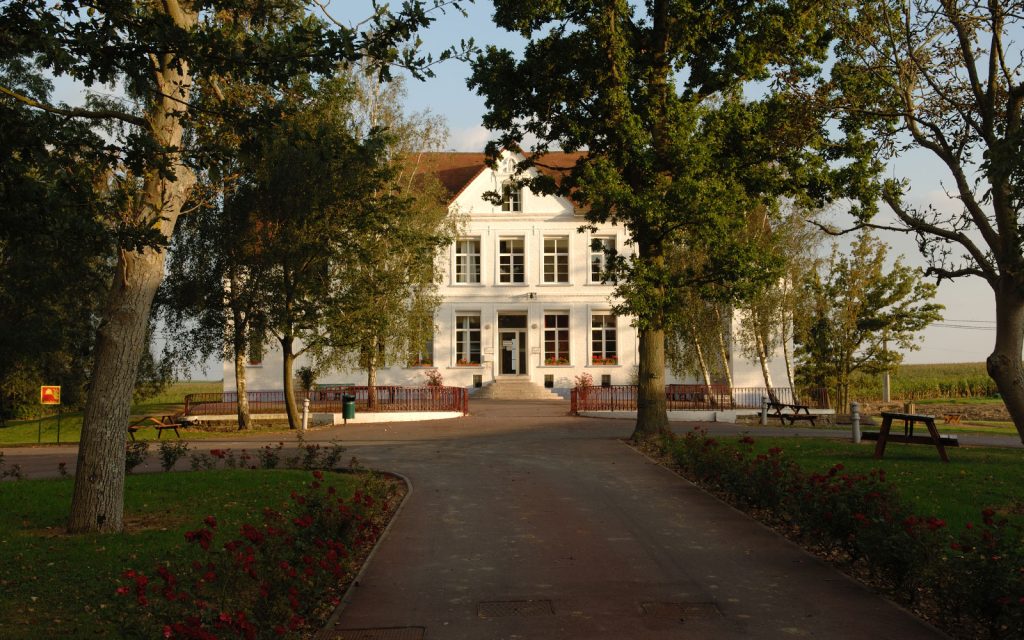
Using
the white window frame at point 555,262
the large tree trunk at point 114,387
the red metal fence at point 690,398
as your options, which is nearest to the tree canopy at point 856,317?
the red metal fence at point 690,398

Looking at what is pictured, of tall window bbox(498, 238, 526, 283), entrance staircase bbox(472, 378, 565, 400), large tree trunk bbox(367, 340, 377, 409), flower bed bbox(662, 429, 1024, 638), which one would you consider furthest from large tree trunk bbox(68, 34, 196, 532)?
tall window bbox(498, 238, 526, 283)

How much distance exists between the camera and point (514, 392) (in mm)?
42812

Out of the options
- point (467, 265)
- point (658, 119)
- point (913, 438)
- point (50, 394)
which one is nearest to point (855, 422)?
point (913, 438)

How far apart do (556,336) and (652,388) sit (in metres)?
25.9

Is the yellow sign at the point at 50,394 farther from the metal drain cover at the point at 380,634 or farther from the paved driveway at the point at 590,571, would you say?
the metal drain cover at the point at 380,634

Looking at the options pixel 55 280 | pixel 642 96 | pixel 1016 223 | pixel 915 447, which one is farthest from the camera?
pixel 55 280

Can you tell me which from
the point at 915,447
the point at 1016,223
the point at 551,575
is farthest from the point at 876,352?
the point at 551,575

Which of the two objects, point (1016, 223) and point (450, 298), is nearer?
point (1016, 223)

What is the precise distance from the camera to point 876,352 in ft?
113

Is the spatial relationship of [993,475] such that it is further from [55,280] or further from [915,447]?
[55,280]

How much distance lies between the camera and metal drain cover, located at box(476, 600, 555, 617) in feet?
24.0

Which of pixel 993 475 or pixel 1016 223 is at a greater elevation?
pixel 1016 223

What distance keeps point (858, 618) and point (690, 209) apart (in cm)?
1152

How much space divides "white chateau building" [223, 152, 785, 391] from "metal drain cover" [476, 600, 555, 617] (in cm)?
3756
